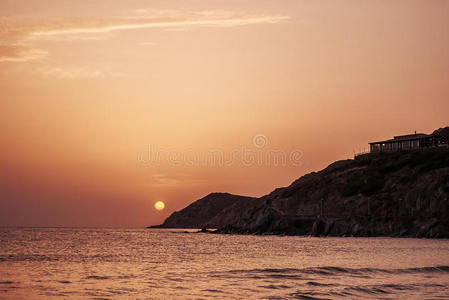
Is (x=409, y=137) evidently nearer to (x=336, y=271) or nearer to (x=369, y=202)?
(x=369, y=202)

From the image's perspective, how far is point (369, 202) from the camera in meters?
154

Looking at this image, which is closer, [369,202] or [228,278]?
[228,278]

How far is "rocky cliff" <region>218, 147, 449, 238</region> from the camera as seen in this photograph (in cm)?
13838

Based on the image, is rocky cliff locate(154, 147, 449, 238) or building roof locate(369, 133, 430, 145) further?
building roof locate(369, 133, 430, 145)

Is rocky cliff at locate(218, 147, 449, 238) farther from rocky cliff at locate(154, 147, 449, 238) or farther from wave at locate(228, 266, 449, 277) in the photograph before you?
wave at locate(228, 266, 449, 277)

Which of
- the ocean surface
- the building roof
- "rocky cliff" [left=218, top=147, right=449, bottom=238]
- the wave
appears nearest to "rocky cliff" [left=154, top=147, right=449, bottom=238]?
"rocky cliff" [left=218, top=147, right=449, bottom=238]

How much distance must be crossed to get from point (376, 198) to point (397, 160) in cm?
2384

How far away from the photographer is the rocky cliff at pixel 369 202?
138375mm

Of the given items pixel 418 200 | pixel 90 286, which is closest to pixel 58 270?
pixel 90 286

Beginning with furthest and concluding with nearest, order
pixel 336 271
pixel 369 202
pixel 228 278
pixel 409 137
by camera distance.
→ pixel 409 137
pixel 369 202
pixel 336 271
pixel 228 278

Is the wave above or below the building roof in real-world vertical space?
below

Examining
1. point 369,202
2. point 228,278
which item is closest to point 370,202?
point 369,202

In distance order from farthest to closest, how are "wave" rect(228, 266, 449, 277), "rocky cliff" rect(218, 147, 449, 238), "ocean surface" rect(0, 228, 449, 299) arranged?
"rocky cliff" rect(218, 147, 449, 238), "wave" rect(228, 266, 449, 277), "ocean surface" rect(0, 228, 449, 299)

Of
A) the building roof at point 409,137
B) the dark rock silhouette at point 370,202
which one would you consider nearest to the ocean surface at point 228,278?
the dark rock silhouette at point 370,202
